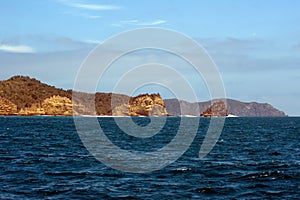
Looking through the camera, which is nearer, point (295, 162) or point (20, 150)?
point (295, 162)

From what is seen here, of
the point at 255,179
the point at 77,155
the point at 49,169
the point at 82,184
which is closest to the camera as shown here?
the point at 82,184

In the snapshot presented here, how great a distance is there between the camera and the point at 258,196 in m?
31.5

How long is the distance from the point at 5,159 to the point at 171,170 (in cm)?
1790

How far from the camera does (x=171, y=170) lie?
137 ft

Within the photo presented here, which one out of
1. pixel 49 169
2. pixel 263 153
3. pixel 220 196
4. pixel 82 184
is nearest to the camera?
pixel 220 196

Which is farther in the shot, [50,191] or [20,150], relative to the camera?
[20,150]

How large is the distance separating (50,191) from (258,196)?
571 inches

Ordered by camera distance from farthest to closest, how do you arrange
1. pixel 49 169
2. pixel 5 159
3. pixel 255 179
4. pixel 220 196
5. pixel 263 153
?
pixel 263 153 < pixel 5 159 < pixel 49 169 < pixel 255 179 < pixel 220 196

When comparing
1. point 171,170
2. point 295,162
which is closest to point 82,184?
point 171,170

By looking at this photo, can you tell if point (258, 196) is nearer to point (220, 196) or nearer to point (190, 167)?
point (220, 196)

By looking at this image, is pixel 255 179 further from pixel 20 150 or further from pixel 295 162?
pixel 20 150

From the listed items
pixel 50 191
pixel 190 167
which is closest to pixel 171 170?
pixel 190 167

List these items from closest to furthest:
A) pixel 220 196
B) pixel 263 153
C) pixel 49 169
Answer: pixel 220 196 < pixel 49 169 < pixel 263 153

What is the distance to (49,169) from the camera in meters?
41.3
